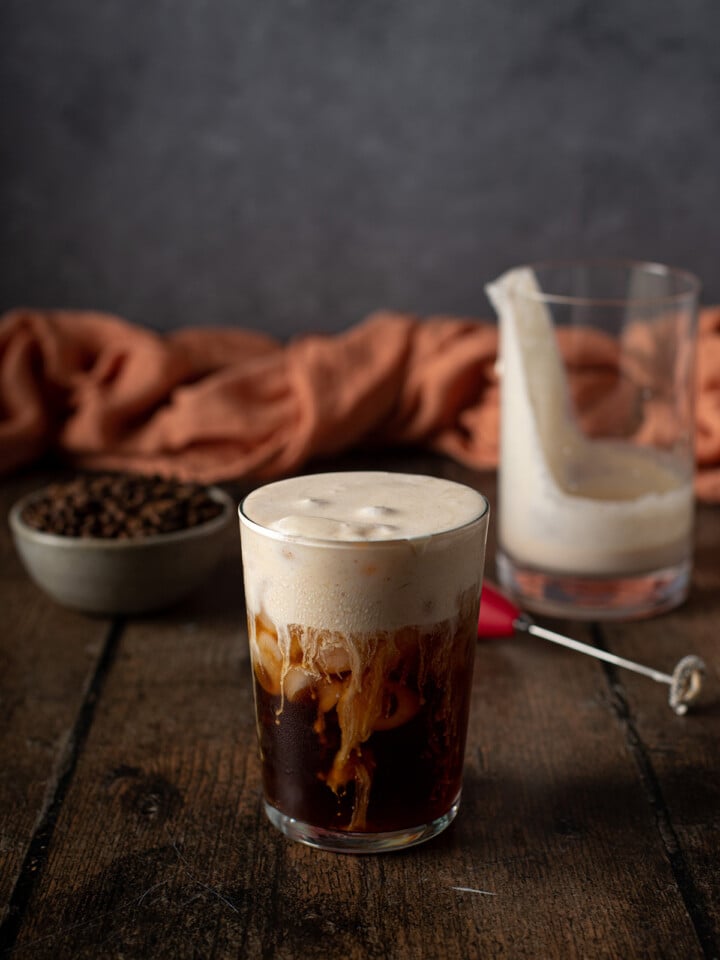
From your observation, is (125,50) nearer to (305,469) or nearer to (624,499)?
(305,469)

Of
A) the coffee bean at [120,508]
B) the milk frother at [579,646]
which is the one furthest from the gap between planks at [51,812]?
the milk frother at [579,646]

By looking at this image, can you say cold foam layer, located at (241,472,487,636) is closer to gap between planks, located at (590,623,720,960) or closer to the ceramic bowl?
gap between planks, located at (590,623,720,960)

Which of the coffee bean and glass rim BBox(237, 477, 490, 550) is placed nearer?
glass rim BBox(237, 477, 490, 550)

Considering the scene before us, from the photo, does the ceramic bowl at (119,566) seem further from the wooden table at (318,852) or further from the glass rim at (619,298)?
the glass rim at (619,298)

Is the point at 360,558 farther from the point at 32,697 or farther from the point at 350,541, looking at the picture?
the point at 32,697

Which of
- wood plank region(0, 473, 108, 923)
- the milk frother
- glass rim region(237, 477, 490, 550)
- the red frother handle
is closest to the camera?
glass rim region(237, 477, 490, 550)

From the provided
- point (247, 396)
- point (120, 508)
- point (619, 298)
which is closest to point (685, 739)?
point (619, 298)

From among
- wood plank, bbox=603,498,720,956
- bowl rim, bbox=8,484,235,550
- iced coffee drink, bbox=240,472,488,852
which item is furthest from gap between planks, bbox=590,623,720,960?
bowl rim, bbox=8,484,235,550

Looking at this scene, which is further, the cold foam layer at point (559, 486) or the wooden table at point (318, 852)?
the cold foam layer at point (559, 486)
